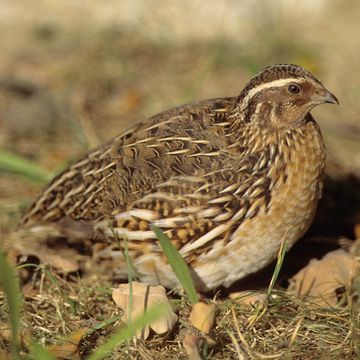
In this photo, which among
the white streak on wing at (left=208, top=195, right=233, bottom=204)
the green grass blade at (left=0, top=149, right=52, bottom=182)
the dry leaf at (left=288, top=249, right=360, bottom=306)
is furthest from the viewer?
the green grass blade at (left=0, top=149, right=52, bottom=182)

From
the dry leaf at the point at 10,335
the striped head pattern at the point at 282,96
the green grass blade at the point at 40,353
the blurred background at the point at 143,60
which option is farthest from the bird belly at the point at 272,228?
the blurred background at the point at 143,60

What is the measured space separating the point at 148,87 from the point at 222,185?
3.36m

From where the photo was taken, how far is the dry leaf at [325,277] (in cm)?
455

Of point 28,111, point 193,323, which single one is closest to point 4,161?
point 28,111

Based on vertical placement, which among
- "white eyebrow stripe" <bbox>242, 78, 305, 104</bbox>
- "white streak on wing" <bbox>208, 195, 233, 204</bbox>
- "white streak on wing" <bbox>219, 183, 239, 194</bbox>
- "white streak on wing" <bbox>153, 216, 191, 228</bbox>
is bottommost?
"white streak on wing" <bbox>153, 216, 191, 228</bbox>

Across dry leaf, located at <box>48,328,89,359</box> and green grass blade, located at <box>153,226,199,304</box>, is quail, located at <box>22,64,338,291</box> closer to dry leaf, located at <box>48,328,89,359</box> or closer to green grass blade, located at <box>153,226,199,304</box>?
green grass blade, located at <box>153,226,199,304</box>

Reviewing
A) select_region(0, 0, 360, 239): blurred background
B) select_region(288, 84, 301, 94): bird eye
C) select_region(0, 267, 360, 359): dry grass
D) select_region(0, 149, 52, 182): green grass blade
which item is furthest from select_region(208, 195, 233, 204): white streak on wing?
select_region(0, 0, 360, 239): blurred background

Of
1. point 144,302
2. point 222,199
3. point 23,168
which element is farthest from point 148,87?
point 144,302

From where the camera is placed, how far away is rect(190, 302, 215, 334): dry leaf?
12.8ft

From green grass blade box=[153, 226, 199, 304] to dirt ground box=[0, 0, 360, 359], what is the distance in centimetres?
24

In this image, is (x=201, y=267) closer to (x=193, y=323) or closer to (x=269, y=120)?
(x=193, y=323)

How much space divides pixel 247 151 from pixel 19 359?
1.61 meters

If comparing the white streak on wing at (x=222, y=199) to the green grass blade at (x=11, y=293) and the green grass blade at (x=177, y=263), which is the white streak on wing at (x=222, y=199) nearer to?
the green grass blade at (x=177, y=263)

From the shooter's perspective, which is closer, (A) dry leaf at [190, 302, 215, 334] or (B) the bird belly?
(A) dry leaf at [190, 302, 215, 334]
